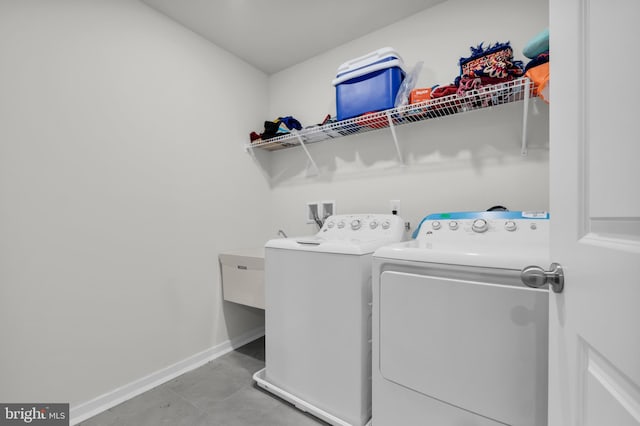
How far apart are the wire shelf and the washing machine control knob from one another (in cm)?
66

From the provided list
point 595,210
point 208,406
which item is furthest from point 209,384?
point 595,210

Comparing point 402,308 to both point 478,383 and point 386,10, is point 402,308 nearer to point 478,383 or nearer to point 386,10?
point 478,383

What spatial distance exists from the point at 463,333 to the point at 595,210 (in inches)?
26.3

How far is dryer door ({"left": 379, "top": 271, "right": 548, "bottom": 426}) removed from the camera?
892mm

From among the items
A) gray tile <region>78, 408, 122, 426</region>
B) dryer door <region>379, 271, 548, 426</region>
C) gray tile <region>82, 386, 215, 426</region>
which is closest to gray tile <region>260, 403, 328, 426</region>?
gray tile <region>82, 386, 215, 426</region>

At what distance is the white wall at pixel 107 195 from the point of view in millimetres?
1371

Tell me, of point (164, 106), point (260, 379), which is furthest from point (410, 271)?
point (164, 106)

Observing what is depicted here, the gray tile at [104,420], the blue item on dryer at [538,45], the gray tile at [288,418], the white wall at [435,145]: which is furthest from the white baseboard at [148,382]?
the blue item on dryer at [538,45]

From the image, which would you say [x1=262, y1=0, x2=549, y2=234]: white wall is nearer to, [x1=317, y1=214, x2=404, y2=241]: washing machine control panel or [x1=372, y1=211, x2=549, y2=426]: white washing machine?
[x1=317, y1=214, x2=404, y2=241]: washing machine control panel

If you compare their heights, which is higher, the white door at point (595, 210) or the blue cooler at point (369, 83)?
the blue cooler at point (369, 83)

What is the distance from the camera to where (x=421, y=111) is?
5.65ft

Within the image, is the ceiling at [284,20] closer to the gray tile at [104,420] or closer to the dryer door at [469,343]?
the dryer door at [469,343]

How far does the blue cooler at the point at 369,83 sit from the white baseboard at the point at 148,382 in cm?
200

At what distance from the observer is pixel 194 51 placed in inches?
84.0
